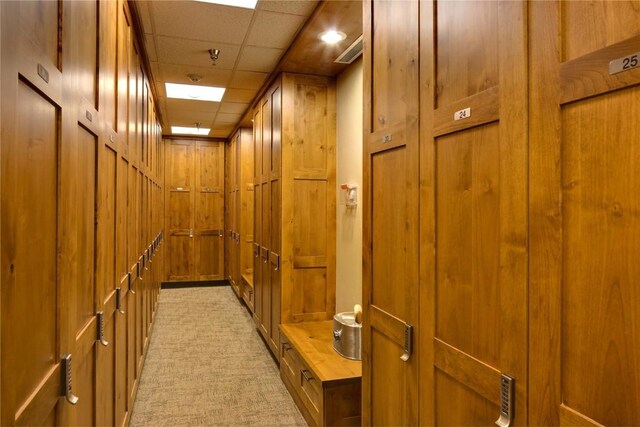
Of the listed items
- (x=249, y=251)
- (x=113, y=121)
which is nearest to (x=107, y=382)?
(x=113, y=121)

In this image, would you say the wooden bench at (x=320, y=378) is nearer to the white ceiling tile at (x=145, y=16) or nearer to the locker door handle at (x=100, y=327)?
the locker door handle at (x=100, y=327)

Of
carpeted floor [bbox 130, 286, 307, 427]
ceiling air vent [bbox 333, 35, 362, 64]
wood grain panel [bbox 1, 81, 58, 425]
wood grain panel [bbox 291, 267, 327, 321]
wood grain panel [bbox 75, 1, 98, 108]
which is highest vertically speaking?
ceiling air vent [bbox 333, 35, 362, 64]

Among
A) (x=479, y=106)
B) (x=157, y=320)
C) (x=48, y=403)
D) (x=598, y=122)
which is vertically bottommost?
(x=157, y=320)

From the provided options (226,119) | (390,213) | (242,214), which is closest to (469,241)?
(390,213)

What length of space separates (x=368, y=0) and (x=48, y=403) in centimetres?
185

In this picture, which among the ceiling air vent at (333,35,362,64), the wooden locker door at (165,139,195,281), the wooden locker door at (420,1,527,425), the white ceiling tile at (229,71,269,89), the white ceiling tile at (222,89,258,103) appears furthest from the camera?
the wooden locker door at (165,139,195,281)

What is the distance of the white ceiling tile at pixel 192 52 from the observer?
311 cm

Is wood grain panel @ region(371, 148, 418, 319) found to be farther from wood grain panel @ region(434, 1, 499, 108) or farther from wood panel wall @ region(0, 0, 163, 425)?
wood panel wall @ region(0, 0, 163, 425)

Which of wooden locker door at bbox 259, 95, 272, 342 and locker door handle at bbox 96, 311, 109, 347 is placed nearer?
locker door handle at bbox 96, 311, 109, 347

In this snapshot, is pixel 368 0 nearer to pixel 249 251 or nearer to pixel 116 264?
pixel 116 264

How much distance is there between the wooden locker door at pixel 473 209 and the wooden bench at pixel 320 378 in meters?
1.23

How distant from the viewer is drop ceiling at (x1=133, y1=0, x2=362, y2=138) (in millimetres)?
2559

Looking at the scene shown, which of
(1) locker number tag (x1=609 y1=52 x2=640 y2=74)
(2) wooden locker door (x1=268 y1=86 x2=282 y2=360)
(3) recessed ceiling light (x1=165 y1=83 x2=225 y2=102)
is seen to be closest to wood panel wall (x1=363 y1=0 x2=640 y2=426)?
(1) locker number tag (x1=609 y1=52 x2=640 y2=74)

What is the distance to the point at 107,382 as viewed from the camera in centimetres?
197
